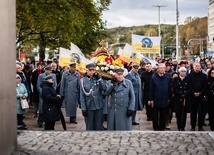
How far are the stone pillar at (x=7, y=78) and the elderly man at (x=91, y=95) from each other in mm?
2975

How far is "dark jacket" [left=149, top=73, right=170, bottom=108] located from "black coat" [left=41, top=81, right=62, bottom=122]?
250 centimetres

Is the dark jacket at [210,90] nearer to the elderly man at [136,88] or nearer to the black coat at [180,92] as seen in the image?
the black coat at [180,92]

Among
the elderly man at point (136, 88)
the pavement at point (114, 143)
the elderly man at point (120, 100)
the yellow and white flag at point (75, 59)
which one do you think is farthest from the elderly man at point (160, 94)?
the yellow and white flag at point (75, 59)

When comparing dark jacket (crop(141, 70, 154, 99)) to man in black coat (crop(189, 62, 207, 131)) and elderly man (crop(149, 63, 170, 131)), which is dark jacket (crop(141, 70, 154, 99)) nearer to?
man in black coat (crop(189, 62, 207, 131))

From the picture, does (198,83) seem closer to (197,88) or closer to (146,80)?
(197,88)

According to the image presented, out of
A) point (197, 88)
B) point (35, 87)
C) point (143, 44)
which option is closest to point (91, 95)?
point (197, 88)

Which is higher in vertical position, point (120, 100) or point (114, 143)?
point (120, 100)

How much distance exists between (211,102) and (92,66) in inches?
145

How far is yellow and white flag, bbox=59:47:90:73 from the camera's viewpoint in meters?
21.0

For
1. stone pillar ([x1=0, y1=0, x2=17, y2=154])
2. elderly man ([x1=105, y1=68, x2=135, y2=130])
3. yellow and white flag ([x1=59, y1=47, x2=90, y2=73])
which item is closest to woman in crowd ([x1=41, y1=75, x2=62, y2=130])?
elderly man ([x1=105, y1=68, x2=135, y2=130])

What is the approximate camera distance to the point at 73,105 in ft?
62.8

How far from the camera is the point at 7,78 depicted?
11.1 meters

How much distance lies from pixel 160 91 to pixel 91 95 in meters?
2.03

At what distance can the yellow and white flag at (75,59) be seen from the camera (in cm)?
2102
